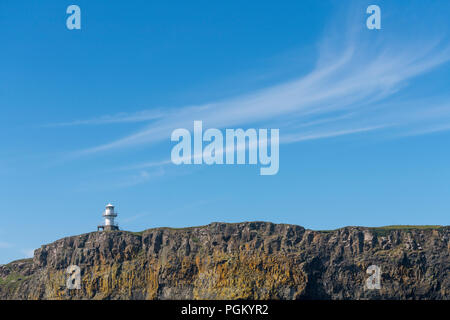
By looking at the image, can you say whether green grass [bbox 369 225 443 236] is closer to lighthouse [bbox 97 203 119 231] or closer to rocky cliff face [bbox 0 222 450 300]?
rocky cliff face [bbox 0 222 450 300]

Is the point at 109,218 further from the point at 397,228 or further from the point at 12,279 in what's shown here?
the point at 397,228

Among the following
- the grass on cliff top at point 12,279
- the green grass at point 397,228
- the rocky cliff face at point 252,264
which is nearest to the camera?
the rocky cliff face at point 252,264

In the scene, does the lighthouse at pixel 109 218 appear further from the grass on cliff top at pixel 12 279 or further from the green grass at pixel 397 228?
the green grass at pixel 397 228

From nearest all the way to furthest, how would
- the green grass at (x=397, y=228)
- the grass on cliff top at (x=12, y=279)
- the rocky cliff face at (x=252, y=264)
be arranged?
the rocky cliff face at (x=252, y=264) → the green grass at (x=397, y=228) → the grass on cliff top at (x=12, y=279)

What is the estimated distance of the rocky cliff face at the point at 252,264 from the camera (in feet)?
427

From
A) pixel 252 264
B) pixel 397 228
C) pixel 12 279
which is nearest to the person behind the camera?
pixel 252 264

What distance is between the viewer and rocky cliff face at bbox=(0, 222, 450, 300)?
427ft

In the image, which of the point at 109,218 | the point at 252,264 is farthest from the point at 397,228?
the point at 109,218

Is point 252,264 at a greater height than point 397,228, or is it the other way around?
point 397,228

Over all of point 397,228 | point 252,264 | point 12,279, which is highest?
point 397,228

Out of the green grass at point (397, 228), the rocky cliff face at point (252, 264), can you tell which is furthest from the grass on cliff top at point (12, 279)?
the green grass at point (397, 228)

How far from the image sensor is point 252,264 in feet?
432
